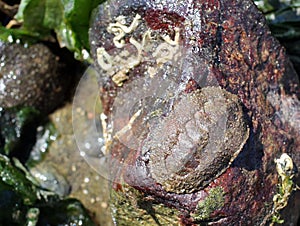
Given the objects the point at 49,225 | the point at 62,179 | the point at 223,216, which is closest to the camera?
the point at 223,216

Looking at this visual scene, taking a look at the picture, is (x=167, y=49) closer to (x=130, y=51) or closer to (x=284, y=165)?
(x=130, y=51)

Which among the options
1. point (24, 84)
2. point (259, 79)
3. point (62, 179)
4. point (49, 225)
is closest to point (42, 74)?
point (24, 84)

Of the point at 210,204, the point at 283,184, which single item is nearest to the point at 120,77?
the point at 210,204

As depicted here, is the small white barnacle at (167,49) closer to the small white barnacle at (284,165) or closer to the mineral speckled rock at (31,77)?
the small white barnacle at (284,165)

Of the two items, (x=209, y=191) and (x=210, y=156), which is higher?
(x=210, y=156)

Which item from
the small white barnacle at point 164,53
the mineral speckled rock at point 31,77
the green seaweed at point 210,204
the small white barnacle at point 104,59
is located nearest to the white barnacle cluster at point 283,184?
the green seaweed at point 210,204

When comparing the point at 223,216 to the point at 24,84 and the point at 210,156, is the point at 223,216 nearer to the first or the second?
the point at 210,156
